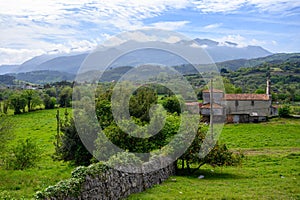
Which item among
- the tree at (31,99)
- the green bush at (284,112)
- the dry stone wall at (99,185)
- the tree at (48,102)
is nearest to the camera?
the dry stone wall at (99,185)

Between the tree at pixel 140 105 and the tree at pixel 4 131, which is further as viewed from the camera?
the tree at pixel 140 105

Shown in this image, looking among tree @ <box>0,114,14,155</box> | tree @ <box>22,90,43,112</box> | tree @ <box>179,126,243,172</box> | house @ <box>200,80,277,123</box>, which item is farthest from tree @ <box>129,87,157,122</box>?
tree @ <box>22,90,43,112</box>

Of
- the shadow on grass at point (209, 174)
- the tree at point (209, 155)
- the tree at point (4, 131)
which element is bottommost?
the shadow on grass at point (209, 174)

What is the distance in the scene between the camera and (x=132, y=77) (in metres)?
27.1

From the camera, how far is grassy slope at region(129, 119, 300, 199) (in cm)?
1467

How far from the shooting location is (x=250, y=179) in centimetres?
1998

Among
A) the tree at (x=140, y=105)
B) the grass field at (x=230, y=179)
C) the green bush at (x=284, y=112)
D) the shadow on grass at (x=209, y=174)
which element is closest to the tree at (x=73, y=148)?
the grass field at (x=230, y=179)

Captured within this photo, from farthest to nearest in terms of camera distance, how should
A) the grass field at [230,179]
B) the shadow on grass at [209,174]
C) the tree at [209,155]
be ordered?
the tree at [209,155]
the shadow on grass at [209,174]
the grass field at [230,179]

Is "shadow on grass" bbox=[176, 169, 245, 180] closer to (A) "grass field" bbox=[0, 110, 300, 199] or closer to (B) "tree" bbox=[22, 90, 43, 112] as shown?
(A) "grass field" bbox=[0, 110, 300, 199]

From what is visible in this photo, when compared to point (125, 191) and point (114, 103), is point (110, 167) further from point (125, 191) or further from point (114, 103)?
point (114, 103)

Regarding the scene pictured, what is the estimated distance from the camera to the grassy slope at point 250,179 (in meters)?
14.7

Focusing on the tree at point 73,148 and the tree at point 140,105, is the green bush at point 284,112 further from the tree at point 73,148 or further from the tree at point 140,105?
the tree at point 73,148

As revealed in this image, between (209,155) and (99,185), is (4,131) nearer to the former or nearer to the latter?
(99,185)

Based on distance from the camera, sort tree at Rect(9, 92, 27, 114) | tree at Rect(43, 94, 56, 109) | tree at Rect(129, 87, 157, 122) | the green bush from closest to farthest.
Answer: tree at Rect(129, 87, 157, 122)
the green bush
tree at Rect(9, 92, 27, 114)
tree at Rect(43, 94, 56, 109)
